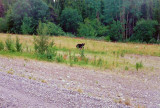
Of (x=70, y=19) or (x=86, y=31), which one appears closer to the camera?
(x=86, y=31)

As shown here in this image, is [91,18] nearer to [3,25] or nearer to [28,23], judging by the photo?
[28,23]

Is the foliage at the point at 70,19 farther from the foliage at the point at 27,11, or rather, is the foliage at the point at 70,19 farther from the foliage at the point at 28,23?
the foliage at the point at 28,23

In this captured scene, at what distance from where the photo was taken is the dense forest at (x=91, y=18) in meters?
48.3

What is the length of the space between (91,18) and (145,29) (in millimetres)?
19954

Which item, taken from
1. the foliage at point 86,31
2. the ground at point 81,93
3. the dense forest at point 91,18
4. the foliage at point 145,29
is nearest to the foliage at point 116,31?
the dense forest at point 91,18

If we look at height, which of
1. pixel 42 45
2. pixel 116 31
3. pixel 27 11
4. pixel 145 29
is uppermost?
pixel 27 11

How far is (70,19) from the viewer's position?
55719 mm

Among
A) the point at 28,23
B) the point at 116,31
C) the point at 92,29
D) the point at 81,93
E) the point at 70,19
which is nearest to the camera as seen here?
the point at 81,93

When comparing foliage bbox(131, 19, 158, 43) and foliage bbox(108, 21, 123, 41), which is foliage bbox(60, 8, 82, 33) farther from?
foliage bbox(131, 19, 158, 43)

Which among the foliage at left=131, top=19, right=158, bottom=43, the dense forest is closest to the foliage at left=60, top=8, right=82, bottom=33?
the dense forest

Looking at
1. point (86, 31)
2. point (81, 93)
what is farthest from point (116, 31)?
point (81, 93)

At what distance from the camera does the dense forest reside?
48281 mm

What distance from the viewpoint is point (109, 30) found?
5412 centimetres

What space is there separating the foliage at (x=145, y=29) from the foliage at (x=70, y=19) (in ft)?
56.2
